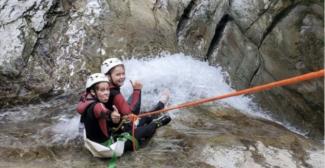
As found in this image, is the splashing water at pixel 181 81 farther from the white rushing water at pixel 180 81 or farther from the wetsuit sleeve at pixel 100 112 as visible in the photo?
the wetsuit sleeve at pixel 100 112

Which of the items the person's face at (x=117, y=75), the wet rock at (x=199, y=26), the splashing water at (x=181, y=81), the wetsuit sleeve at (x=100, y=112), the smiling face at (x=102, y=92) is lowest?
the splashing water at (x=181, y=81)

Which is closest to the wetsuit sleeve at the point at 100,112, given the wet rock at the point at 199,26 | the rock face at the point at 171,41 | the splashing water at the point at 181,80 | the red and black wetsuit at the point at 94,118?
the red and black wetsuit at the point at 94,118

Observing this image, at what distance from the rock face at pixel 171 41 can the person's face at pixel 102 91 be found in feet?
9.30

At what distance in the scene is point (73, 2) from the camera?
29.8 feet

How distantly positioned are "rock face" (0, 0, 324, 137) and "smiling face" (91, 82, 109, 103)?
111 inches

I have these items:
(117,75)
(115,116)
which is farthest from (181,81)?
(115,116)

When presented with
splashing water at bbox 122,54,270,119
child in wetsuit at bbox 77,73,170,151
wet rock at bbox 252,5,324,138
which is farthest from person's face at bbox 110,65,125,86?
wet rock at bbox 252,5,324,138

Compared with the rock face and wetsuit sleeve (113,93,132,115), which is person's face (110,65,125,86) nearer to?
wetsuit sleeve (113,93,132,115)

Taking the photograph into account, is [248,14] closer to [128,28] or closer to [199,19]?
[199,19]

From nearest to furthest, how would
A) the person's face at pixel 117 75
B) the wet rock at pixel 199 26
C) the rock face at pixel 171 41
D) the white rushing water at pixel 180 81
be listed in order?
the person's face at pixel 117 75 < the rock face at pixel 171 41 < the white rushing water at pixel 180 81 < the wet rock at pixel 199 26

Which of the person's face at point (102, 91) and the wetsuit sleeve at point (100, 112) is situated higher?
the person's face at point (102, 91)

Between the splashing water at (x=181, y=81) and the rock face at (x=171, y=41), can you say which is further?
the splashing water at (x=181, y=81)

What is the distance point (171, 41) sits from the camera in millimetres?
9227

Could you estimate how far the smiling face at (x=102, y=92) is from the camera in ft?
17.0
